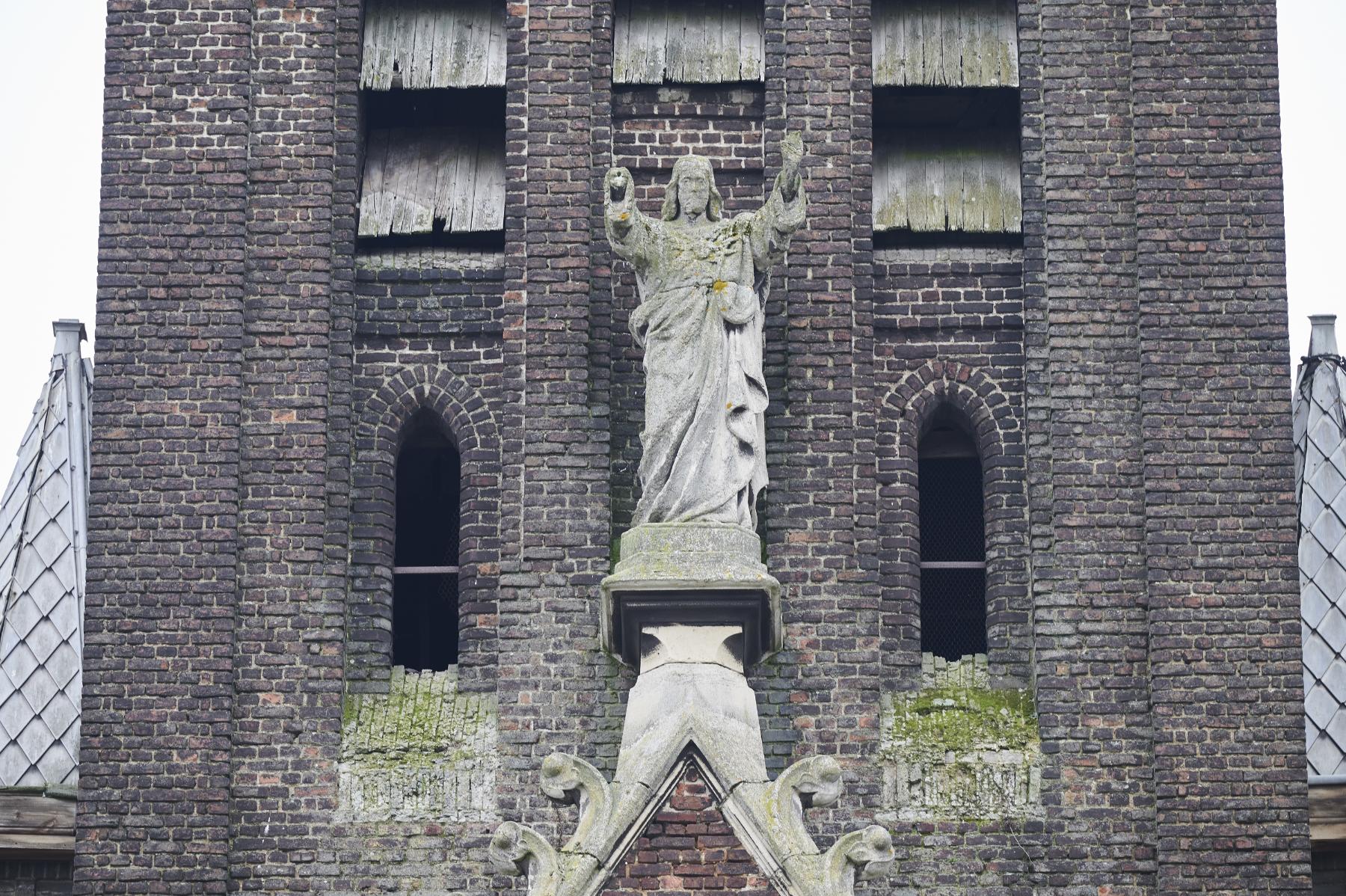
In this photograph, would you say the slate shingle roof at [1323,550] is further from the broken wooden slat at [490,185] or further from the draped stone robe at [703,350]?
the broken wooden slat at [490,185]

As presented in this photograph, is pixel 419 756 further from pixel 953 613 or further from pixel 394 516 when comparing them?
pixel 953 613

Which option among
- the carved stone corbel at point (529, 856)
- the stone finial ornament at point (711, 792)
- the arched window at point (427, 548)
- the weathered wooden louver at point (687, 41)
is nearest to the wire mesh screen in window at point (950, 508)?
the weathered wooden louver at point (687, 41)

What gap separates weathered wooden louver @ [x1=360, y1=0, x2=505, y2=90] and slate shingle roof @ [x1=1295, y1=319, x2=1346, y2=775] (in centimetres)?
569

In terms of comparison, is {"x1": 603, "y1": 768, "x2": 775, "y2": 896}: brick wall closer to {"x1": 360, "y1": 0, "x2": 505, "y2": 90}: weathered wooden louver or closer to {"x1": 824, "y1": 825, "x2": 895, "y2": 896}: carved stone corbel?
{"x1": 824, "y1": 825, "x2": 895, "y2": 896}: carved stone corbel

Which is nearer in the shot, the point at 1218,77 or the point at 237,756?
the point at 237,756

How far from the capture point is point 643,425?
2144cm

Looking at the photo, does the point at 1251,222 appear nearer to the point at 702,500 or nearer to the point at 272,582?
the point at 702,500

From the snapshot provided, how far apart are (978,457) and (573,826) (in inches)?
142

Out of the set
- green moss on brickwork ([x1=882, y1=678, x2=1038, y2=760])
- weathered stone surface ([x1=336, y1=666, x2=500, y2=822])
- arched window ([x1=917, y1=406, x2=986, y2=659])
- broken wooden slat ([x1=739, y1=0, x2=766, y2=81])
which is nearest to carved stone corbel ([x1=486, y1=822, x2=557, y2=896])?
weathered stone surface ([x1=336, y1=666, x2=500, y2=822])

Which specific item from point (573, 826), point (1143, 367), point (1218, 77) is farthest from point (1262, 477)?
point (573, 826)

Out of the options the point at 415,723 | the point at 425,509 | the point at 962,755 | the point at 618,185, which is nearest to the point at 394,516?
the point at 425,509

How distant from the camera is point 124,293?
21.7m

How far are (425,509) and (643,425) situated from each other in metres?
1.82

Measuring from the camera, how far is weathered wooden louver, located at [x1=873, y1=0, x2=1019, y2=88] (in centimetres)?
2247
